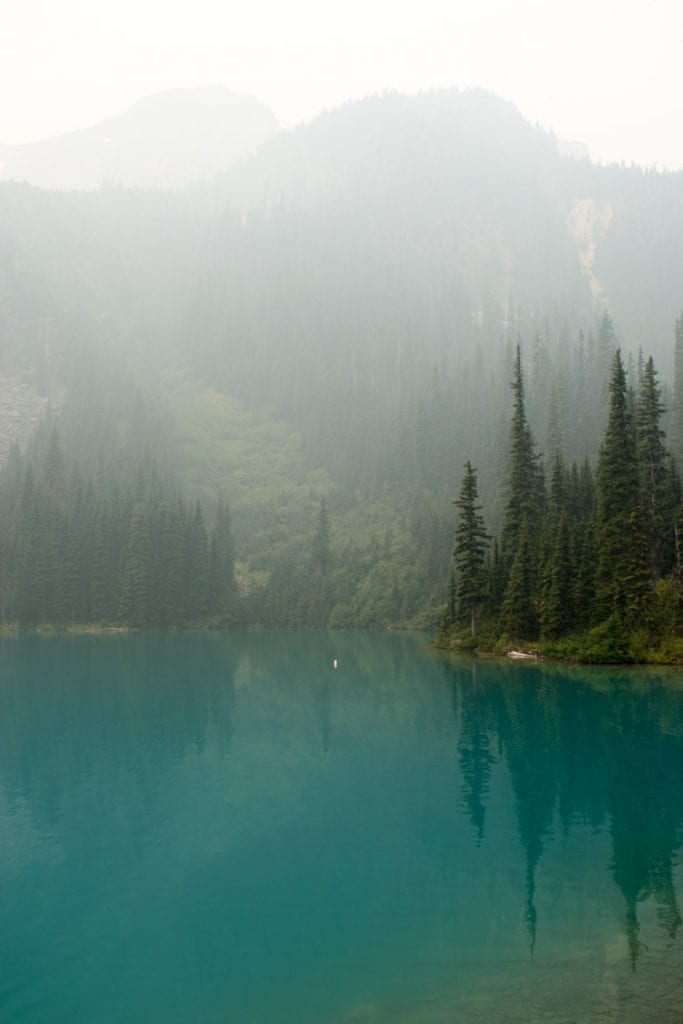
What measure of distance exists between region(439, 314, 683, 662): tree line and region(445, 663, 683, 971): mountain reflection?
30.5ft

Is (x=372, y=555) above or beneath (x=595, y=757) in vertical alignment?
above

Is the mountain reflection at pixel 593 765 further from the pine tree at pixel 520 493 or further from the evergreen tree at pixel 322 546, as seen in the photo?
the evergreen tree at pixel 322 546

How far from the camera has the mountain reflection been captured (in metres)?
22.2

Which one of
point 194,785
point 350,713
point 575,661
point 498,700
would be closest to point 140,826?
point 194,785

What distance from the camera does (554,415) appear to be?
124 m

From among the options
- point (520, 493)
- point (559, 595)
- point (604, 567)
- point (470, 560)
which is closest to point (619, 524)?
point (604, 567)

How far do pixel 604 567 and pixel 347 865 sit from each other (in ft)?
184

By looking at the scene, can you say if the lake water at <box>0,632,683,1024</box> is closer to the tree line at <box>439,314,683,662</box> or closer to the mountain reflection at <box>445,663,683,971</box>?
the mountain reflection at <box>445,663,683,971</box>

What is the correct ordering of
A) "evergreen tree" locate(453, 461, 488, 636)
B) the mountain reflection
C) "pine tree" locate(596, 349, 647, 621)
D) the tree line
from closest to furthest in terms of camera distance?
1. the mountain reflection
2. the tree line
3. "pine tree" locate(596, 349, 647, 621)
4. "evergreen tree" locate(453, 461, 488, 636)

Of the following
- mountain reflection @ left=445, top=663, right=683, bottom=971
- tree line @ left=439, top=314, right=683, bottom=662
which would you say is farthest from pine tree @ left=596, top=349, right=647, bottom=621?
mountain reflection @ left=445, top=663, right=683, bottom=971

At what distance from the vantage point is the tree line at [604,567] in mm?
68750

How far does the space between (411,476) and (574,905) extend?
15562 centimetres

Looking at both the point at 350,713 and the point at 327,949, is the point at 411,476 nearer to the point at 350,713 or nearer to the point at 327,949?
the point at 350,713

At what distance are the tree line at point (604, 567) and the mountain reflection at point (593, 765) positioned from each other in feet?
30.5
